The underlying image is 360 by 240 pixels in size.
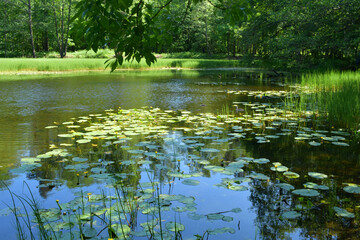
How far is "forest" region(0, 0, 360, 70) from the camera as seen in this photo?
2156 millimetres

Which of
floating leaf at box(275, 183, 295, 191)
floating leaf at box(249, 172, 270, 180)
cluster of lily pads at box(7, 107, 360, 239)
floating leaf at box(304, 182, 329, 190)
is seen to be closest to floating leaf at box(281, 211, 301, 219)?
cluster of lily pads at box(7, 107, 360, 239)

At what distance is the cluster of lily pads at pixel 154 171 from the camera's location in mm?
2312

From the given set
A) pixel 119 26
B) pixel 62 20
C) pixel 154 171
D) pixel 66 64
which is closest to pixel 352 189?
pixel 154 171

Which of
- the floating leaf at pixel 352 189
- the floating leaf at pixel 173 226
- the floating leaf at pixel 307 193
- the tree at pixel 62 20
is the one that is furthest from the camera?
the tree at pixel 62 20

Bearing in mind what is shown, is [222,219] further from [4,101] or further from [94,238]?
[4,101]

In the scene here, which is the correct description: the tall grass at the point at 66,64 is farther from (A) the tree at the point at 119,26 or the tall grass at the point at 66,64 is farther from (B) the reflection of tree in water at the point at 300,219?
(B) the reflection of tree in water at the point at 300,219

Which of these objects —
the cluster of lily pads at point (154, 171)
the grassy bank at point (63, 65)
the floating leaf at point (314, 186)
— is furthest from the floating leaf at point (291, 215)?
the grassy bank at point (63, 65)

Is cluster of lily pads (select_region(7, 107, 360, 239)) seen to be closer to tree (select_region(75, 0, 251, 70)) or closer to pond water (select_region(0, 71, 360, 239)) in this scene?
pond water (select_region(0, 71, 360, 239))

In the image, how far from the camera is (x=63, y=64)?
2153 centimetres

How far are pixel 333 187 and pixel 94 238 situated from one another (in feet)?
7.57

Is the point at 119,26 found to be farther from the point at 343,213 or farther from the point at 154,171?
the point at 343,213

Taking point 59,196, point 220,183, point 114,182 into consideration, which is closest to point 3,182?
point 59,196

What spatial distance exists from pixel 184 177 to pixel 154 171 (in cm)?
Answer: 37

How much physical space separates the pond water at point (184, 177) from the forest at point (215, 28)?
3.85 feet
